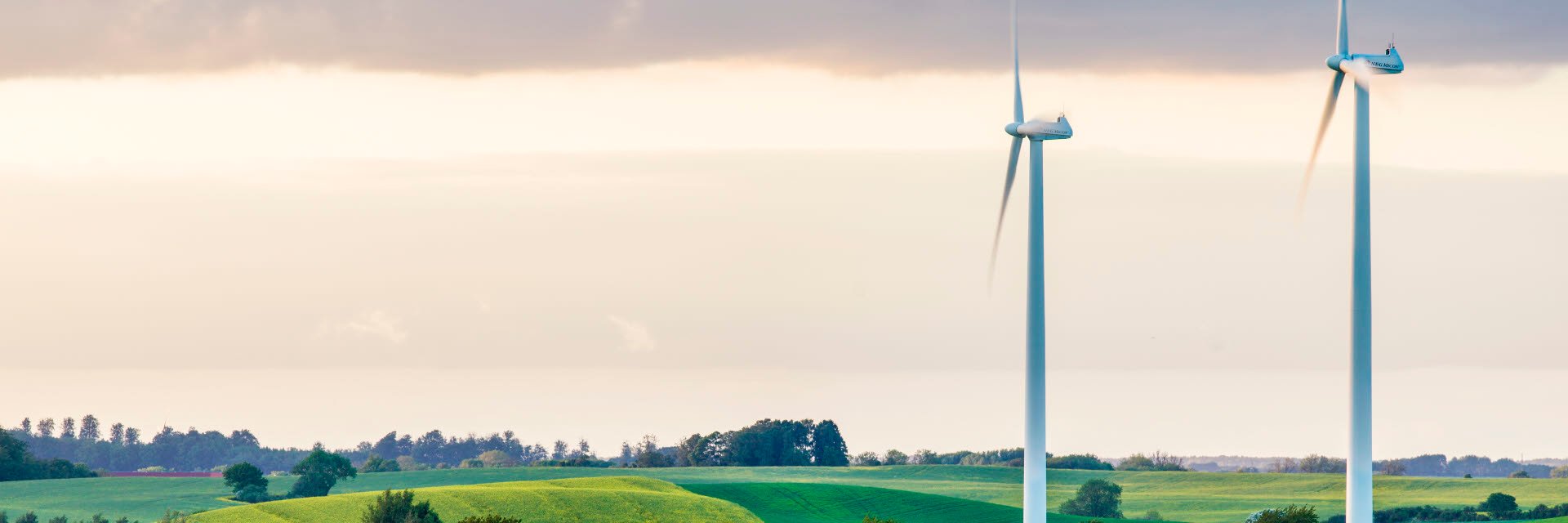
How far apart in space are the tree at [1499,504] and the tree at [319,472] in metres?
115

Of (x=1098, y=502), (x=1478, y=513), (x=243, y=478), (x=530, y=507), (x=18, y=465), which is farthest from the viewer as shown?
(x=18, y=465)

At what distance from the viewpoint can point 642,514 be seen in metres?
135

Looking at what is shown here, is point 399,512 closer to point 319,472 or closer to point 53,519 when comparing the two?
point 53,519

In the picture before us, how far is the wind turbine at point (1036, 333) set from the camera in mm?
84125

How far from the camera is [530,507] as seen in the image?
5162 inches

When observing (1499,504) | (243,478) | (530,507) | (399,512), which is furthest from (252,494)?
(1499,504)

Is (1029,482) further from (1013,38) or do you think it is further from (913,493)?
(913,493)

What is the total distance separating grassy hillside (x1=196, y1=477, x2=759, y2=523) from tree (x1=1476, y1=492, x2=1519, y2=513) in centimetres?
8834

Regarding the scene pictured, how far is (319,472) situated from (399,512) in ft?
238

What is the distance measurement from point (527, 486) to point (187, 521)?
28259 millimetres

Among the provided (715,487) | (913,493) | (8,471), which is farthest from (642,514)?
(8,471)

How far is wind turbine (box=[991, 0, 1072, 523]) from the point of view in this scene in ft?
276

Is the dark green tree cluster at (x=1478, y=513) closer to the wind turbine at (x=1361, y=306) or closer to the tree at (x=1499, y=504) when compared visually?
the tree at (x=1499, y=504)

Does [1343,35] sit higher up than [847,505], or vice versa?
[1343,35]
